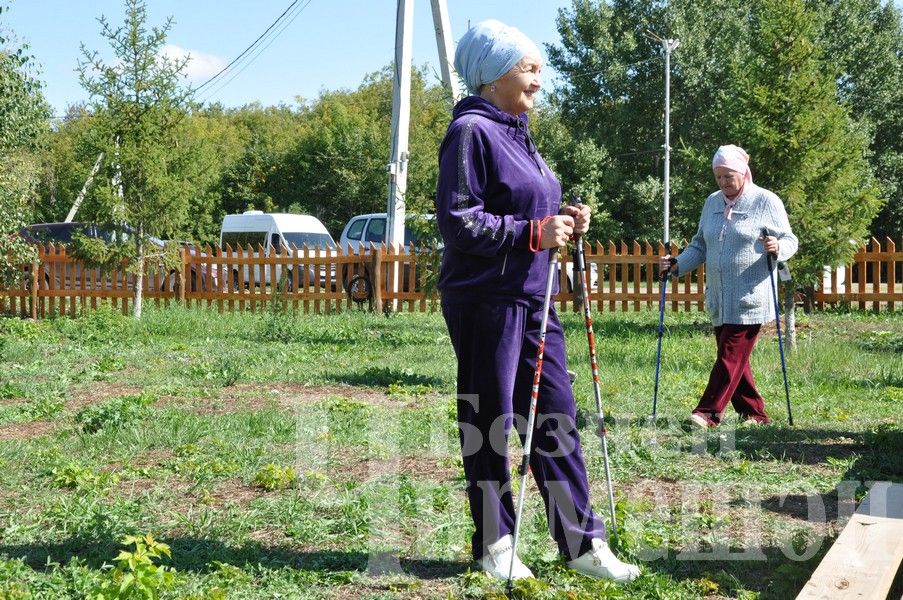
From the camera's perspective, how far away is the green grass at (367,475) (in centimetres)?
378

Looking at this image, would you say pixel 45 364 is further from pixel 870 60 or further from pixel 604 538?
pixel 870 60

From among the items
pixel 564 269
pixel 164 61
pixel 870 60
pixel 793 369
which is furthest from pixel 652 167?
pixel 793 369

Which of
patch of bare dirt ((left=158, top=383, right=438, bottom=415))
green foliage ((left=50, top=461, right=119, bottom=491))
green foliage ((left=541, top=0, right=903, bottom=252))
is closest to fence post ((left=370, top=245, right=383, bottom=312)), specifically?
patch of bare dirt ((left=158, top=383, right=438, bottom=415))

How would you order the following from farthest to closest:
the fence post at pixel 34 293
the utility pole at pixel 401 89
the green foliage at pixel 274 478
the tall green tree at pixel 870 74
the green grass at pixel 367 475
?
the tall green tree at pixel 870 74 < the fence post at pixel 34 293 < the utility pole at pixel 401 89 < the green foliage at pixel 274 478 < the green grass at pixel 367 475

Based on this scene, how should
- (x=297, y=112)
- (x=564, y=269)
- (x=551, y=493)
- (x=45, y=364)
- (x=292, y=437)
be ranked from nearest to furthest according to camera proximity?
(x=551, y=493) < (x=292, y=437) < (x=45, y=364) < (x=564, y=269) < (x=297, y=112)

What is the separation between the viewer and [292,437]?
627 cm

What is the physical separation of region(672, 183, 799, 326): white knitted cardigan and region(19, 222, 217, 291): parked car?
36.6 ft

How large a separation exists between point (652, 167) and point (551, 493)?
142 feet

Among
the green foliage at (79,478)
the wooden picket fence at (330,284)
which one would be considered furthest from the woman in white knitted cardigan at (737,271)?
the wooden picket fence at (330,284)

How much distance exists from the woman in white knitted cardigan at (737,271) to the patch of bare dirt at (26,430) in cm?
437

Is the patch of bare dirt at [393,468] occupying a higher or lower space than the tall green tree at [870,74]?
lower

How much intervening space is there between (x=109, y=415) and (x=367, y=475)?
7.49 ft

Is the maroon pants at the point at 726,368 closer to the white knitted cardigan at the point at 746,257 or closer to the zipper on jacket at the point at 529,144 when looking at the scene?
the white knitted cardigan at the point at 746,257

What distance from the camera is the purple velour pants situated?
3.59 meters
